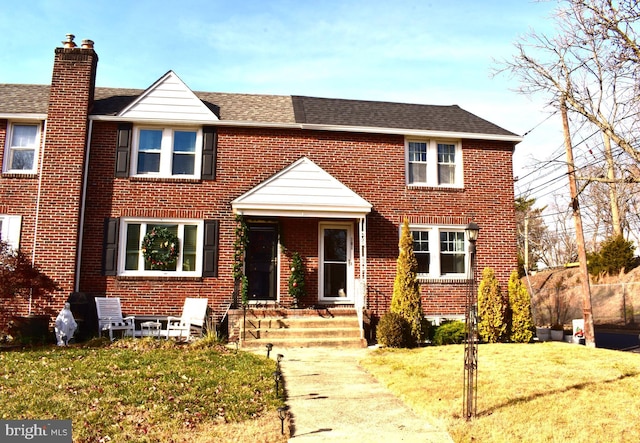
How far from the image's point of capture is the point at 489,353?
1106 cm

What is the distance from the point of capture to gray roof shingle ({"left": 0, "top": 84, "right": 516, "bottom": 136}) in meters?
14.5

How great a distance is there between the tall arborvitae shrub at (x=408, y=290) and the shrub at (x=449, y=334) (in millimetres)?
552

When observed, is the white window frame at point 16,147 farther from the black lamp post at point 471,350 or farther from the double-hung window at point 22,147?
the black lamp post at point 471,350

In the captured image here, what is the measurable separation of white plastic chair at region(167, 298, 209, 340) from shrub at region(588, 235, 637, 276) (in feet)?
73.6

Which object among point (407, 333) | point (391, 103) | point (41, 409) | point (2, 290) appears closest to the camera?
point (41, 409)

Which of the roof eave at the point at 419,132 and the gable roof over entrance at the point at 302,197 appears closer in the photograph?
the gable roof over entrance at the point at 302,197

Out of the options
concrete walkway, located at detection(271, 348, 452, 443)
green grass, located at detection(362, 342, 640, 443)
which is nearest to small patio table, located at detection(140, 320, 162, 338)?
concrete walkway, located at detection(271, 348, 452, 443)

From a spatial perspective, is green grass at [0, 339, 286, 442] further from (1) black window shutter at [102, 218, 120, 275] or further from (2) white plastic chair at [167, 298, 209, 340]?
(1) black window shutter at [102, 218, 120, 275]

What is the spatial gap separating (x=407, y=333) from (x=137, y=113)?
30.3 feet

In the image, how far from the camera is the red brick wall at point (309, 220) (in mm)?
13445

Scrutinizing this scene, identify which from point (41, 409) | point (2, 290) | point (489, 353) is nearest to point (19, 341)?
point (2, 290)

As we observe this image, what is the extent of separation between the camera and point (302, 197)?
1349 centimetres

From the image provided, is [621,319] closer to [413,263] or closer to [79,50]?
[413,263]

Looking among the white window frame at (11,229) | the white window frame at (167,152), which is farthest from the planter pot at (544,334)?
the white window frame at (11,229)
